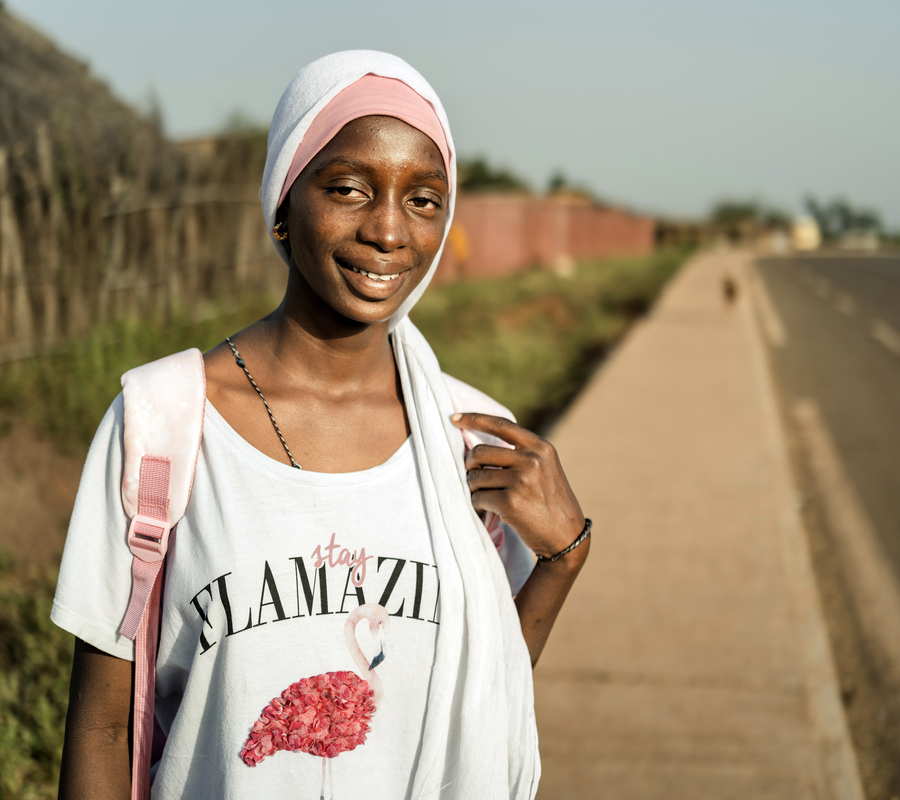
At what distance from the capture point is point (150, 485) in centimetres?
117

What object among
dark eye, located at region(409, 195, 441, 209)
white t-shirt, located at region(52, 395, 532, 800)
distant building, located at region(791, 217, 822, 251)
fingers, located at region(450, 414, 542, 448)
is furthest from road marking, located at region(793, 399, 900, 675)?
distant building, located at region(791, 217, 822, 251)

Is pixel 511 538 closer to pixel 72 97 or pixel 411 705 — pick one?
pixel 411 705

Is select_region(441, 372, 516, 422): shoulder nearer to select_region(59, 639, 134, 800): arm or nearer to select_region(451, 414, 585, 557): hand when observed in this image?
select_region(451, 414, 585, 557): hand

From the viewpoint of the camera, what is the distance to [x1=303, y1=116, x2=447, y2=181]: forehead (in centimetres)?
125

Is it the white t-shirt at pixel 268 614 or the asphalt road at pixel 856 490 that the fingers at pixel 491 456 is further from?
the asphalt road at pixel 856 490

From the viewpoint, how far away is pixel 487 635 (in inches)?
51.8

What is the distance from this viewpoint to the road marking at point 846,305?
1603 cm

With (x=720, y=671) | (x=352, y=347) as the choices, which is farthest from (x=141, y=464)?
(x=720, y=671)

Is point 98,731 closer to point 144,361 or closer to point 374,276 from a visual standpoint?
point 374,276

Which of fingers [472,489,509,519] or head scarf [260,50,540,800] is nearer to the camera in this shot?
head scarf [260,50,540,800]

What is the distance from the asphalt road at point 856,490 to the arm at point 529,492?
1961 mm

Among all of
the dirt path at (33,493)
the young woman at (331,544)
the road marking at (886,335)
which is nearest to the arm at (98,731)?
the young woman at (331,544)

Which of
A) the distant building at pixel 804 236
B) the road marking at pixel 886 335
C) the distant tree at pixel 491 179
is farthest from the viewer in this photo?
the distant building at pixel 804 236

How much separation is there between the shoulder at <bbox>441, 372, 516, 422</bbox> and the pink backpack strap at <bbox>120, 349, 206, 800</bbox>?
17.9 inches
